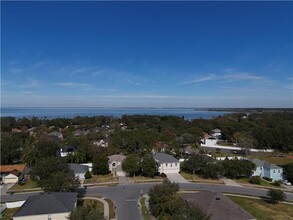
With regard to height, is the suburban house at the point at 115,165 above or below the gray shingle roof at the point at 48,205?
below

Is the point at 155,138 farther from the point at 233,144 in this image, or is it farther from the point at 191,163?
the point at 233,144

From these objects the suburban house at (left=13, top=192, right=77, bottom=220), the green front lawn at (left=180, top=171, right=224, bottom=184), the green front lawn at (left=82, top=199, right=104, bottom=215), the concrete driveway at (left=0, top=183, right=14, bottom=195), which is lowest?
the concrete driveway at (left=0, top=183, right=14, bottom=195)

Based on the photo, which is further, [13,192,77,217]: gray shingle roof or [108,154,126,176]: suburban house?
[108,154,126,176]: suburban house

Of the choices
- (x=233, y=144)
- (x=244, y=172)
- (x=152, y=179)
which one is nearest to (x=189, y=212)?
(x=152, y=179)

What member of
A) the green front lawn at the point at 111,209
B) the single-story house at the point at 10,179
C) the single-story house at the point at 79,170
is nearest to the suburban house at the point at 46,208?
the green front lawn at the point at 111,209

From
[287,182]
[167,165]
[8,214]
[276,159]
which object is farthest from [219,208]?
[276,159]

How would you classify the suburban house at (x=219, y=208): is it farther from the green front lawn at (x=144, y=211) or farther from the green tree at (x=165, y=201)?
the green front lawn at (x=144, y=211)

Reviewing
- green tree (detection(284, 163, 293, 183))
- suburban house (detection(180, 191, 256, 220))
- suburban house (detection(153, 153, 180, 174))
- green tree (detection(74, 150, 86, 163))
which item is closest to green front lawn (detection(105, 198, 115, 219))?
suburban house (detection(180, 191, 256, 220))

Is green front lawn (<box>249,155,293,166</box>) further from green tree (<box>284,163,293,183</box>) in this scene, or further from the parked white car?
the parked white car
